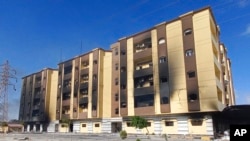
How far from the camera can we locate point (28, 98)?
78.9 metres

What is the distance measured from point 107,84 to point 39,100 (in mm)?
29055

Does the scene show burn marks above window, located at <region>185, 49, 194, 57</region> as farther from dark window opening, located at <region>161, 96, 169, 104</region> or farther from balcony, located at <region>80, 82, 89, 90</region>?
balcony, located at <region>80, 82, 89, 90</region>

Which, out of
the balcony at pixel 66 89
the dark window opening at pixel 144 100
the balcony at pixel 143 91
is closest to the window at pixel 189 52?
the balcony at pixel 143 91

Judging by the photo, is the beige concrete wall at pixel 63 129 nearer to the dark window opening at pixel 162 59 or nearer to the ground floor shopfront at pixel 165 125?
the ground floor shopfront at pixel 165 125

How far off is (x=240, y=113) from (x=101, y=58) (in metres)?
32.9

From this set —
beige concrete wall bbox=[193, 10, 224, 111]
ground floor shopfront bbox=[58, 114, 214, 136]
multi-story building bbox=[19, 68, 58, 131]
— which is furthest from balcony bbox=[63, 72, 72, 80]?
beige concrete wall bbox=[193, 10, 224, 111]

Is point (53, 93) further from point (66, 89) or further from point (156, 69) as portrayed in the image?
point (156, 69)

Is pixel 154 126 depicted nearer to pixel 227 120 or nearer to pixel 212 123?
pixel 212 123

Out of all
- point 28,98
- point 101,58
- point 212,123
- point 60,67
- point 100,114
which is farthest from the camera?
point 28,98

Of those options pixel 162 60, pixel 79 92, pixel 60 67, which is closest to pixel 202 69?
pixel 162 60

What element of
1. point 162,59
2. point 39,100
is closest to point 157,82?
point 162,59

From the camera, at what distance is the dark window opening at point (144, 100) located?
4485 centimetres

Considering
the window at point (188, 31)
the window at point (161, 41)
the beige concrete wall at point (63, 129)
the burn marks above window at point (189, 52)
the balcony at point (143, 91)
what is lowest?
the beige concrete wall at point (63, 129)

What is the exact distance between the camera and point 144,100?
45.9 meters
